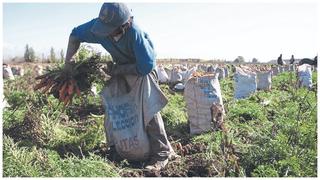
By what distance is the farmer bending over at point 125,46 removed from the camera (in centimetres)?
446

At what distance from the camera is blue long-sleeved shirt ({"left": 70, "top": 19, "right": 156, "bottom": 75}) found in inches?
178

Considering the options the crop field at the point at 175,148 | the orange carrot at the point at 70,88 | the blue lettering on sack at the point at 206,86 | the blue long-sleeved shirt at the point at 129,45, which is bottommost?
the crop field at the point at 175,148

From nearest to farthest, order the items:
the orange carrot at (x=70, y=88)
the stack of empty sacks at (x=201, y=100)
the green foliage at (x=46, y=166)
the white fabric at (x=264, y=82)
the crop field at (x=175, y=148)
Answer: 1. the green foliage at (x=46, y=166)
2. the crop field at (x=175, y=148)
3. the orange carrot at (x=70, y=88)
4. the stack of empty sacks at (x=201, y=100)
5. the white fabric at (x=264, y=82)

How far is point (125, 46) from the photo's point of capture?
4.70 m

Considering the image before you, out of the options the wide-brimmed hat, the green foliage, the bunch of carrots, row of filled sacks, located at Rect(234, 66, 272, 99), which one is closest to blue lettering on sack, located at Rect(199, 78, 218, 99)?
the bunch of carrots

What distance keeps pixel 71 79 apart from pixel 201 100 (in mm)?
1808

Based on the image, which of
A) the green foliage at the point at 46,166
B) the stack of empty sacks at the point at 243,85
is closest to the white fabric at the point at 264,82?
the stack of empty sacks at the point at 243,85

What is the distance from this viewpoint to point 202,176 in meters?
4.52

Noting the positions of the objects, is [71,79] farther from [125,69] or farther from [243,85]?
[243,85]

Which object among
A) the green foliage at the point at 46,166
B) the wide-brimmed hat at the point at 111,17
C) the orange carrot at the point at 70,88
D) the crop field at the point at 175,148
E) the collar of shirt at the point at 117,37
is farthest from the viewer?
the orange carrot at the point at 70,88

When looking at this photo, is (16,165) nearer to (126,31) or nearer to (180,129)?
(126,31)

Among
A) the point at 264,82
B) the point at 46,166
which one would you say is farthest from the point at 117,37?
the point at 264,82

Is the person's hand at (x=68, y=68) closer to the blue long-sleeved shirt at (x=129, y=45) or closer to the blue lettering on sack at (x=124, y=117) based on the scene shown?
the blue long-sleeved shirt at (x=129, y=45)

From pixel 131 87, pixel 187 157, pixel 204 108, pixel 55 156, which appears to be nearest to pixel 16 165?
pixel 55 156
